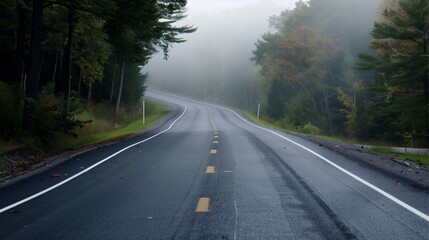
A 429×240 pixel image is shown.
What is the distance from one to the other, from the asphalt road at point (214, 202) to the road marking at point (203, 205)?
0.7 inches

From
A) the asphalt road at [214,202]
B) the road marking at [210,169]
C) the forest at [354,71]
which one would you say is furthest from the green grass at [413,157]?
the forest at [354,71]

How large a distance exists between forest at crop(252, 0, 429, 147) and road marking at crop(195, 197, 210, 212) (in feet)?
87.8

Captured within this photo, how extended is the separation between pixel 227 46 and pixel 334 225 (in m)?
148

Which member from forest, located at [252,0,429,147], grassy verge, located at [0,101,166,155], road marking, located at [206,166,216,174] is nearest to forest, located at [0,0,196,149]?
grassy verge, located at [0,101,166,155]

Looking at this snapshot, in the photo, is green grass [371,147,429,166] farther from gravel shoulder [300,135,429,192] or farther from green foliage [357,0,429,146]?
green foliage [357,0,429,146]

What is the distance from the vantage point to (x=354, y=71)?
2105 inches

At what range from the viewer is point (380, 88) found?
3569cm

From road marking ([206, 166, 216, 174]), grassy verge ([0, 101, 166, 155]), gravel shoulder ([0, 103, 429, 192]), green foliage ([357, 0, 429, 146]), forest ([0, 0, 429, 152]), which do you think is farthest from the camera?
green foliage ([357, 0, 429, 146])

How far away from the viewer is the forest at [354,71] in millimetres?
32625

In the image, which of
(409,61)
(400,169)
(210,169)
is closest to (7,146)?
(210,169)

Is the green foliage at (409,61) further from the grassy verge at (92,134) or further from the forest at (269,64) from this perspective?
the grassy verge at (92,134)

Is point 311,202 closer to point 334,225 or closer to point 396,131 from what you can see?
point 334,225

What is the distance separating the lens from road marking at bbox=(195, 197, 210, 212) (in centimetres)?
779

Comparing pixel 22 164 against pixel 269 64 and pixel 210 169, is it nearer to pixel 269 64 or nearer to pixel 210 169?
pixel 210 169
